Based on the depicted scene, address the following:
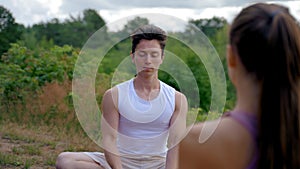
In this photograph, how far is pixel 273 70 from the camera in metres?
1.38

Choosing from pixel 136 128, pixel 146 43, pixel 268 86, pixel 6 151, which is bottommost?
pixel 6 151

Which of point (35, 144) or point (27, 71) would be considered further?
point (27, 71)

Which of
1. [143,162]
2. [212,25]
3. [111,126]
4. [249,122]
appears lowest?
[143,162]

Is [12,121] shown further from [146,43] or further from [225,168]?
[225,168]

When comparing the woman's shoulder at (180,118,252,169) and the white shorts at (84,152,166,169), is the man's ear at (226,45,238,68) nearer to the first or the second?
the woman's shoulder at (180,118,252,169)

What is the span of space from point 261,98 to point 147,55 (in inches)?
70.1

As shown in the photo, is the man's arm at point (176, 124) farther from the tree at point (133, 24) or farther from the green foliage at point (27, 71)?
the green foliage at point (27, 71)

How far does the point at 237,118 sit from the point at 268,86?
0.37 feet

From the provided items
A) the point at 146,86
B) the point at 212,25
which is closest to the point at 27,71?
the point at 212,25

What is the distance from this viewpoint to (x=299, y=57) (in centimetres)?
140

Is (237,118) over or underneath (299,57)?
underneath

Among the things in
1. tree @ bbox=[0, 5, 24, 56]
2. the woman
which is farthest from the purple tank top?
tree @ bbox=[0, 5, 24, 56]

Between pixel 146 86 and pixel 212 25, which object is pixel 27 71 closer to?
pixel 212 25

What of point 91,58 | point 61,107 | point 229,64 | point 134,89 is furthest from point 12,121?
point 229,64
